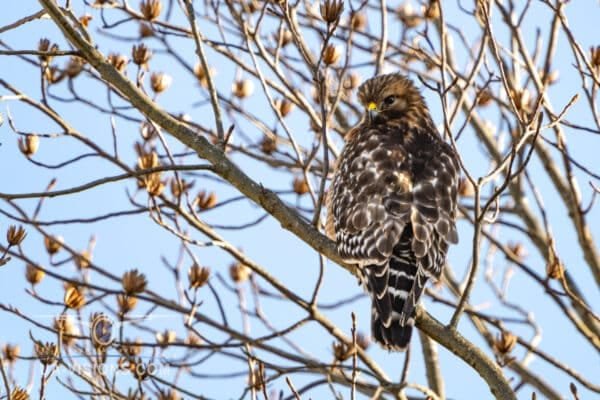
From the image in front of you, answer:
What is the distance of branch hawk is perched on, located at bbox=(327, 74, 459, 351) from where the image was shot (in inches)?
183

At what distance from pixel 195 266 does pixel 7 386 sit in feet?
5.09

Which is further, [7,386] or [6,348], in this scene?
[6,348]

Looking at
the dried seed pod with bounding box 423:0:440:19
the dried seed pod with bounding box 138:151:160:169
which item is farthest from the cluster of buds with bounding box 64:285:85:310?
the dried seed pod with bounding box 423:0:440:19

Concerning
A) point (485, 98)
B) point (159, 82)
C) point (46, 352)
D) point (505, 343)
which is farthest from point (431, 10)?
point (46, 352)

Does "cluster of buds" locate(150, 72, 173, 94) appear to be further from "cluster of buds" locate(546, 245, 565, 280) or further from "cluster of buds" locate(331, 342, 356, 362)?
"cluster of buds" locate(546, 245, 565, 280)

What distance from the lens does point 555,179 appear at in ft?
23.4

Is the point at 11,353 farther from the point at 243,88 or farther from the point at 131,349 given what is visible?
the point at 243,88

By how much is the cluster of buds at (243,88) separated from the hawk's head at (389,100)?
0.95 metres

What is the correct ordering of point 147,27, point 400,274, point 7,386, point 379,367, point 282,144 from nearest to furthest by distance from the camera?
point 7,386 → point 400,274 → point 379,367 → point 147,27 → point 282,144

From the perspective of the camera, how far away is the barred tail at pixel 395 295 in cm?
456

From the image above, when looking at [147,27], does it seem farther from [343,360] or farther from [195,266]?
[343,360]

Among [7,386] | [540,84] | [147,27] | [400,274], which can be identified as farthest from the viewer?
[147,27]

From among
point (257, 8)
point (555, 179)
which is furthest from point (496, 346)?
point (257, 8)

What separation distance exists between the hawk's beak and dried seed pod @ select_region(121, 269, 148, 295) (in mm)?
1784
